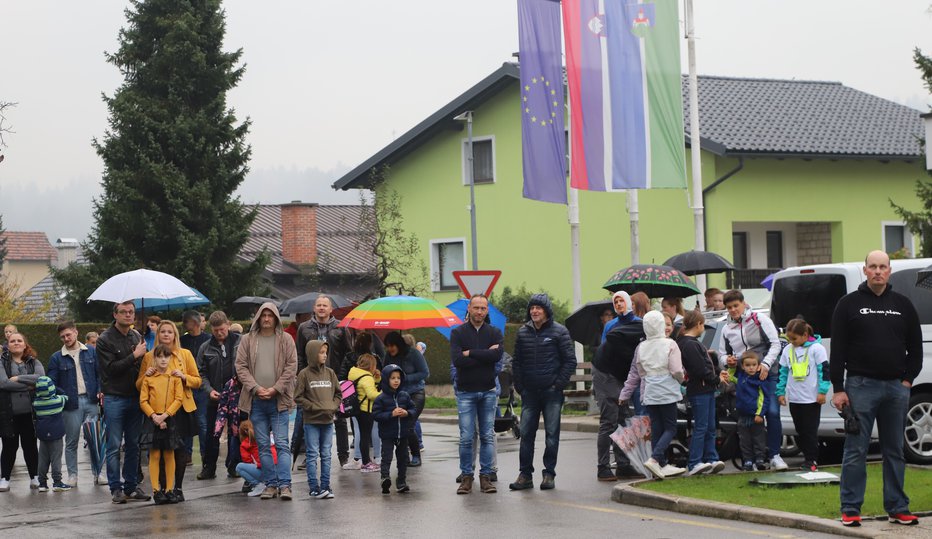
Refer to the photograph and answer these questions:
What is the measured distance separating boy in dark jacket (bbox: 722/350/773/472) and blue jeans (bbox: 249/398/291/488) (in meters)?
4.57

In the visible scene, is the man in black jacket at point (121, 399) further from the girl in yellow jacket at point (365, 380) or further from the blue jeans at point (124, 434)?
the girl in yellow jacket at point (365, 380)

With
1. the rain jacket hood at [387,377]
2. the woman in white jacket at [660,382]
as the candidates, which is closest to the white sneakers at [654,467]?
the woman in white jacket at [660,382]

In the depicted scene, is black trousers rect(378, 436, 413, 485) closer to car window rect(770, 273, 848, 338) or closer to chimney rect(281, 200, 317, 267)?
car window rect(770, 273, 848, 338)

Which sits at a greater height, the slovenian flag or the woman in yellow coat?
the slovenian flag

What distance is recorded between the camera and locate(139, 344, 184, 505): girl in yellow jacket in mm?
13828

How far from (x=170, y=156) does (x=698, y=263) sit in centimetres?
2309

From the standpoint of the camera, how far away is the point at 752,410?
14656mm

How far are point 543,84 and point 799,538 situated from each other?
15.6m

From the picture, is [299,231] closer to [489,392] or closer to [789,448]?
[789,448]

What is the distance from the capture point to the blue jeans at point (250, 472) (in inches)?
563

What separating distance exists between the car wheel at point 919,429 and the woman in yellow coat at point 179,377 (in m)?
7.21

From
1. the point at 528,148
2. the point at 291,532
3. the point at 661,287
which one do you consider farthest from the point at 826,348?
the point at 528,148

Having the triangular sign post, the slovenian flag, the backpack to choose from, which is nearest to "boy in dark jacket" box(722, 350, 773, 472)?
the backpack

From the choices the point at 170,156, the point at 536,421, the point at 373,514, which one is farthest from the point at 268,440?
the point at 170,156
